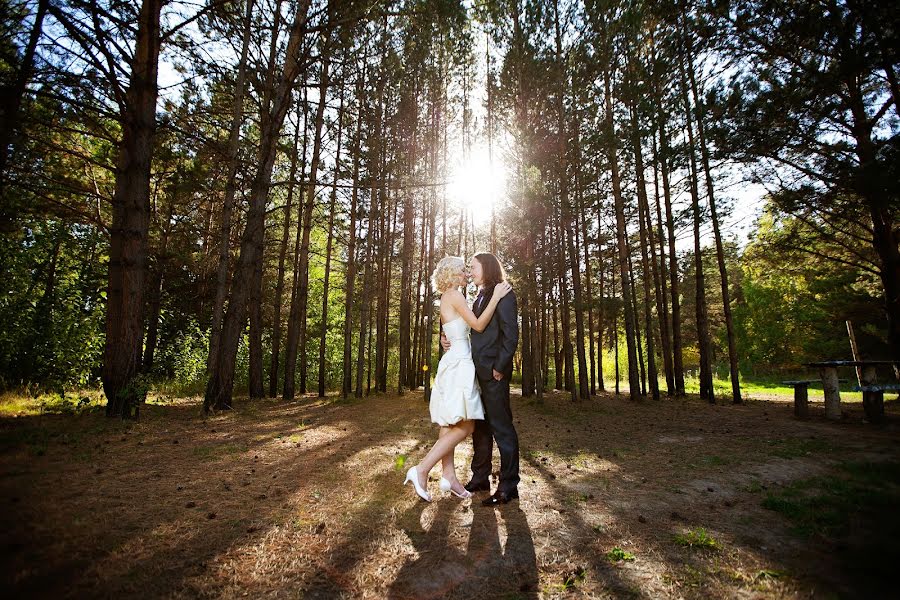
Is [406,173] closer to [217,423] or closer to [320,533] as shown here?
[217,423]

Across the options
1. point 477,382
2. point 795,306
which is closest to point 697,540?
point 477,382

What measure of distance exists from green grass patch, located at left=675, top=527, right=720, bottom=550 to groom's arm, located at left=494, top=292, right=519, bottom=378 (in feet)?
5.72

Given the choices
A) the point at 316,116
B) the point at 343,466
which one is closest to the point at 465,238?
the point at 316,116

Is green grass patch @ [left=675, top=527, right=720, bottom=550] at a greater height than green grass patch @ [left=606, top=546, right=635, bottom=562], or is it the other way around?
green grass patch @ [left=675, top=527, right=720, bottom=550]

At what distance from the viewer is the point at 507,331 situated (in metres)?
3.69

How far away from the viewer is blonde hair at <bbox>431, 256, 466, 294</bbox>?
155 inches

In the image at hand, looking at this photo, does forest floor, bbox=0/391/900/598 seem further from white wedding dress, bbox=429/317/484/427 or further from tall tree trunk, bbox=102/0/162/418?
tall tree trunk, bbox=102/0/162/418

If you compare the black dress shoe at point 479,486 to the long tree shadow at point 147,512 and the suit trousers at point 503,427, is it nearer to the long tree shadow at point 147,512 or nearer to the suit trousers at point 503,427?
the suit trousers at point 503,427

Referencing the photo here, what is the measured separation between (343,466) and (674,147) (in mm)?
12560

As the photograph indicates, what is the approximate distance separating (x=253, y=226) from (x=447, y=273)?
23.9ft

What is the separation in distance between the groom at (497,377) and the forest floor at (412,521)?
31 centimetres

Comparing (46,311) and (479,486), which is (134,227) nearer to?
(46,311)

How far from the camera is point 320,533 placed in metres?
2.82

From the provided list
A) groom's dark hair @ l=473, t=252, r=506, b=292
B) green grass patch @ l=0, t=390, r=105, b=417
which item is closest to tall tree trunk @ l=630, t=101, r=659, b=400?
groom's dark hair @ l=473, t=252, r=506, b=292
